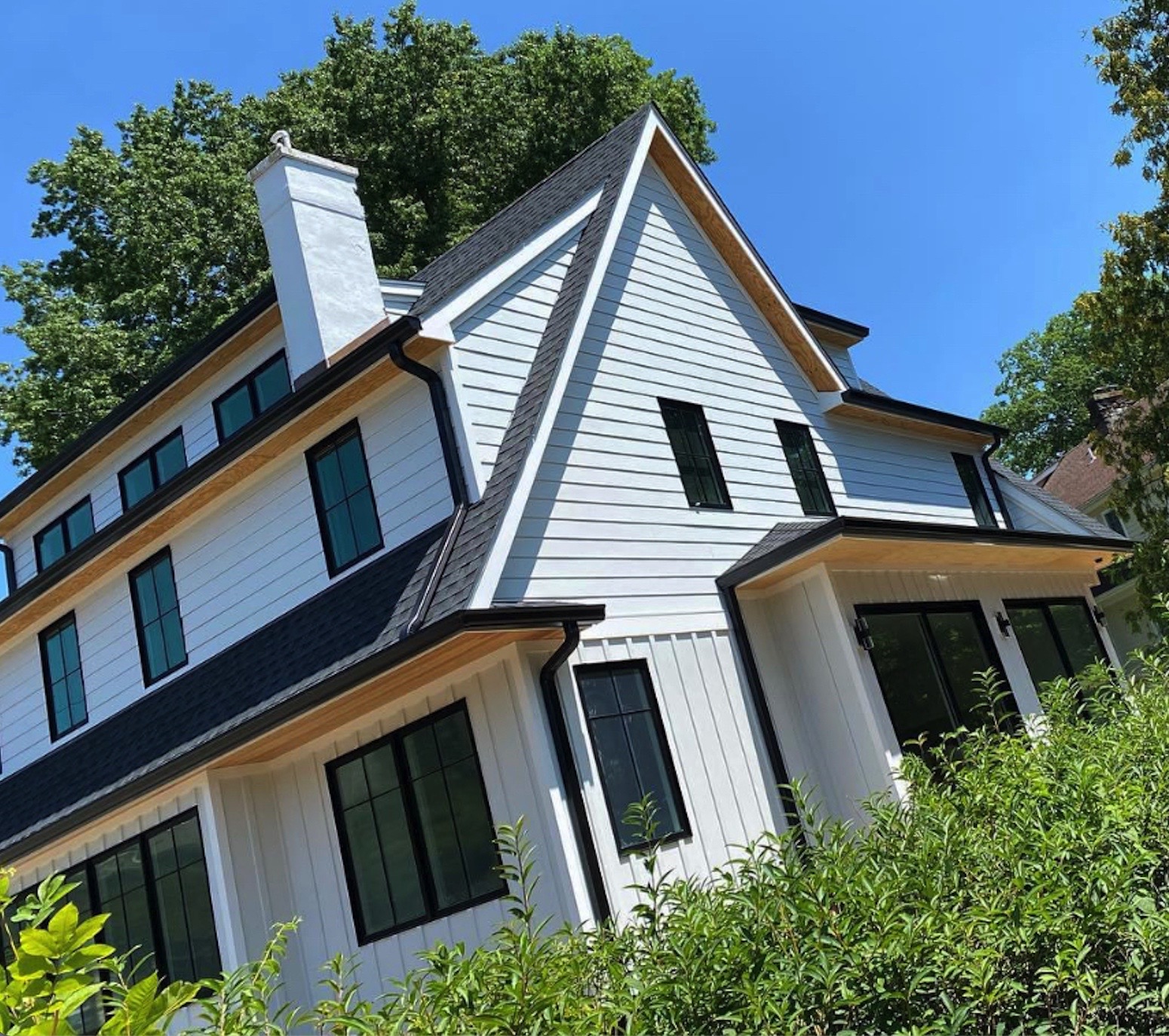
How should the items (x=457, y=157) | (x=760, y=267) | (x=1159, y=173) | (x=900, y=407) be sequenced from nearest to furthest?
(x=760, y=267) < (x=900, y=407) < (x=1159, y=173) < (x=457, y=157)

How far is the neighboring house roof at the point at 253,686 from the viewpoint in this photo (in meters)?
8.82

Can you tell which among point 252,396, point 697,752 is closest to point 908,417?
point 697,752

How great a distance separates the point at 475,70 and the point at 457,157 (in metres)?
2.67

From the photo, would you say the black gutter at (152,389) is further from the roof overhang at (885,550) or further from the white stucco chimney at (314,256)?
the roof overhang at (885,550)

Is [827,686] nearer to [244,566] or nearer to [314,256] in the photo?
[244,566]

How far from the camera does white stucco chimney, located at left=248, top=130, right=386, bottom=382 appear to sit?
12242 millimetres

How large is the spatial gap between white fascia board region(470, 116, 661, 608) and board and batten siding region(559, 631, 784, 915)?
1.11 metres

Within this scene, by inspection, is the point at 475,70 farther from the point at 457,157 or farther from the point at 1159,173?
the point at 1159,173

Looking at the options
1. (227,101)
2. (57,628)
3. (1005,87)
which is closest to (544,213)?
(57,628)

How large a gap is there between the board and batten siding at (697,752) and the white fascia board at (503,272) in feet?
9.94

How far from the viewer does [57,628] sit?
14.7 metres

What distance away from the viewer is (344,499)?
11094mm

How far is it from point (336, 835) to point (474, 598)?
10.0 feet

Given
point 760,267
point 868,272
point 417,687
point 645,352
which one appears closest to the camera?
point 417,687
